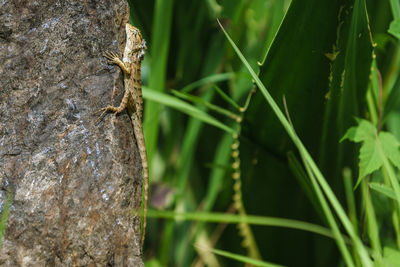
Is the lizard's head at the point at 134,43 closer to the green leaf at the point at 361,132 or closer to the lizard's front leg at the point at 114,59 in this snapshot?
the lizard's front leg at the point at 114,59

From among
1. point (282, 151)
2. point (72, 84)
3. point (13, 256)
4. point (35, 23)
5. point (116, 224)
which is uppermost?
point (35, 23)

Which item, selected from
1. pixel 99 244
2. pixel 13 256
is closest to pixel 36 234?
pixel 13 256

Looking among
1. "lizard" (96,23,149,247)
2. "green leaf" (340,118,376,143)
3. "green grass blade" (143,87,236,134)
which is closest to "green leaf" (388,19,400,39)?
"green leaf" (340,118,376,143)

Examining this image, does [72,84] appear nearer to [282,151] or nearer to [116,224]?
[116,224]

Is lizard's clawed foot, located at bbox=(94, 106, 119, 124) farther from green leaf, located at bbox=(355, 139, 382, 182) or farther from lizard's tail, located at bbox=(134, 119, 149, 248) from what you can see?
green leaf, located at bbox=(355, 139, 382, 182)

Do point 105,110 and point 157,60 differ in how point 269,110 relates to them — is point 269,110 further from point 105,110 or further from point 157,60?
point 105,110

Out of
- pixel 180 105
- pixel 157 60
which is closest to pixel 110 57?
pixel 180 105

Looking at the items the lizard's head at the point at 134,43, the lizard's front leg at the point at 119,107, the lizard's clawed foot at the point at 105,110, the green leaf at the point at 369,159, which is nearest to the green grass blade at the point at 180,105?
the lizard's head at the point at 134,43
